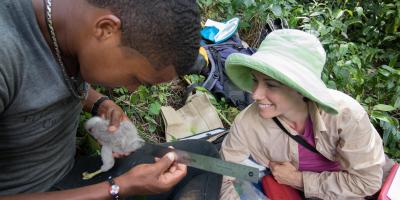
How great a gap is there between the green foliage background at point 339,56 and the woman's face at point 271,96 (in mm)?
1100

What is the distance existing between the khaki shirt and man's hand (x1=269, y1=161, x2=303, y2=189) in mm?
33

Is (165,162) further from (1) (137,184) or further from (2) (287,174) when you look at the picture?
(2) (287,174)

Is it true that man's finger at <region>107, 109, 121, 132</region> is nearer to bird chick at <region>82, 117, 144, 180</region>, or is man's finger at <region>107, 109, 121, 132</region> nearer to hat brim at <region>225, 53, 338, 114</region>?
bird chick at <region>82, 117, 144, 180</region>

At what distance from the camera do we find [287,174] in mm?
2285

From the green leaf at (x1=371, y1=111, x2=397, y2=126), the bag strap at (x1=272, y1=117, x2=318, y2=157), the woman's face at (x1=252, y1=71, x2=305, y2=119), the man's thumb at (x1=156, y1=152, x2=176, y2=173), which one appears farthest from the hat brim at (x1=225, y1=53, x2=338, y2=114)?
the green leaf at (x1=371, y1=111, x2=397, y2=126)

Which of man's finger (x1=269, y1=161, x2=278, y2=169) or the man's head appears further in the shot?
man's finger (x1=269, y1=161, x2=278, y2=169)

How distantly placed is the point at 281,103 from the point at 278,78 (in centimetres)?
22

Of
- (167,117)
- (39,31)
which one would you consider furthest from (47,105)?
(167,117)

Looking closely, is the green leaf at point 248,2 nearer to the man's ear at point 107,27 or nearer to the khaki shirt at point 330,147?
the khaki shirt at point 330,147

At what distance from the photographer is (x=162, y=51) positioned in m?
1.27

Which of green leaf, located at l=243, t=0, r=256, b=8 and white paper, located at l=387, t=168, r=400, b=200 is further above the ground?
green leaf, located at l=243, t=0, r=256, b=8

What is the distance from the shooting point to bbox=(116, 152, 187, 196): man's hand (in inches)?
62.2

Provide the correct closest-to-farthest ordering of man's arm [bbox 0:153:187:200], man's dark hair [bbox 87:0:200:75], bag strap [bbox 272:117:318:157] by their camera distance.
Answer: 1. man's dark hair [bbox 87:0:200:75]
2. man's arm [bbox 0:153:187:200]
3. bag strap [bbox 272:117:318:157]

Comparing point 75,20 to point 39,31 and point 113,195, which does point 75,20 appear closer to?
point 39,31
